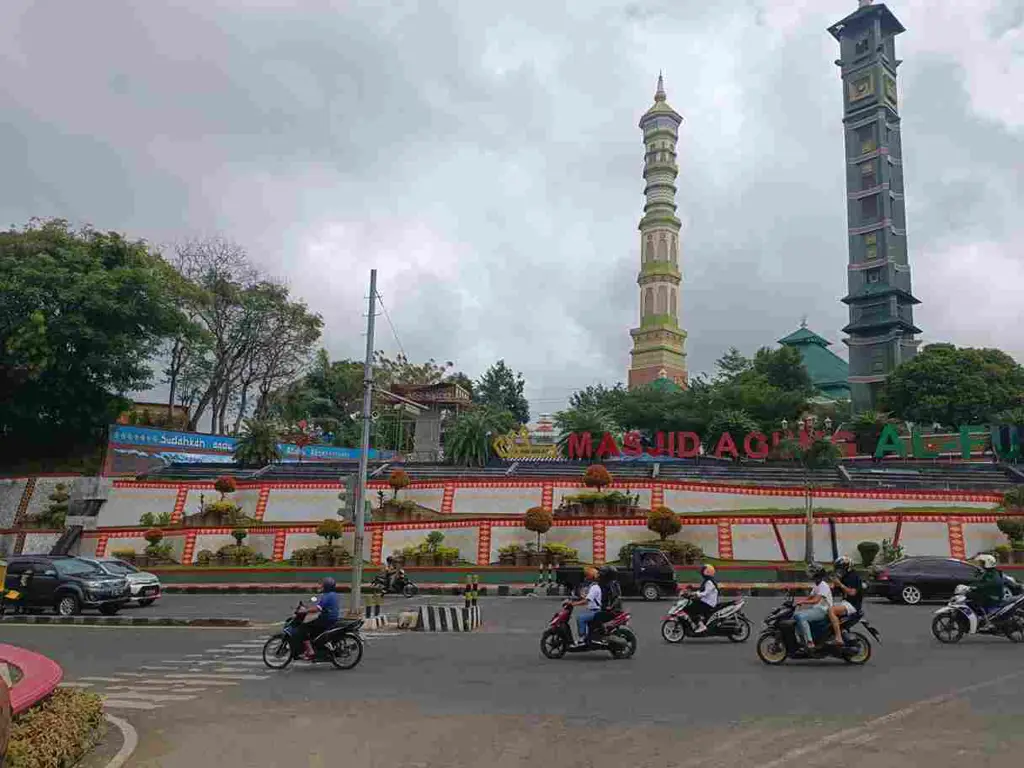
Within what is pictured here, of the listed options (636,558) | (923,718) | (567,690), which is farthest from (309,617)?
(636,558)

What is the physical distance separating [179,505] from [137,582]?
1623 cm

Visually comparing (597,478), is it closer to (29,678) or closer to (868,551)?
(868,551)

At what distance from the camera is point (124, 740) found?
8.38m

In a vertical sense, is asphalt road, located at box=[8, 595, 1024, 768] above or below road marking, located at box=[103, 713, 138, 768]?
above

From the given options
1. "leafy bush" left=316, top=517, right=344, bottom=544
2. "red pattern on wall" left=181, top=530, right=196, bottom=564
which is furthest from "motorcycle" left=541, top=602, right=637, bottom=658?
"red pattern on wall" left=181, top=530, right=196, bottom=564

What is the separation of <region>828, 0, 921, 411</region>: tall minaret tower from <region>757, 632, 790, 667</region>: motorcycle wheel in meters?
70.5

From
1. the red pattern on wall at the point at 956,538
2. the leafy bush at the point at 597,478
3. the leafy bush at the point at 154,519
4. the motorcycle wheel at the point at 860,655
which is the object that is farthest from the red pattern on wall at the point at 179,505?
the red pattern on wall at the point at 956,538

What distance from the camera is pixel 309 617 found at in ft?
41.5

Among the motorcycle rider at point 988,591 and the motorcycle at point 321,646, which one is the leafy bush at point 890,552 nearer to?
the motorcycle rider at point 988,591

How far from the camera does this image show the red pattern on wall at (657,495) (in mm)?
35750

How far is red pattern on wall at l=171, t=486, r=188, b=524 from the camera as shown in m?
37.8

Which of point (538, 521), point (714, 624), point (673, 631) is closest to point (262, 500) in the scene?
point (538, 521)

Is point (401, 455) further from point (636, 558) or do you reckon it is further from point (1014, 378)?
point (1014, 378)

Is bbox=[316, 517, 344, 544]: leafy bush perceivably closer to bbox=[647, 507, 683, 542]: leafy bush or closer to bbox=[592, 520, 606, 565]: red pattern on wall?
bbox=[592, 520, 606, 565]: red pattern on wall
